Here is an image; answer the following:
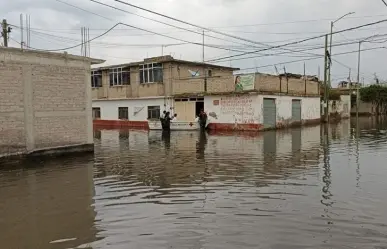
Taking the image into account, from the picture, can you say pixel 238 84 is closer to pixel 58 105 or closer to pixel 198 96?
pixel 198 96

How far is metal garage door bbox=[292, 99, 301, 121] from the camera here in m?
36.5

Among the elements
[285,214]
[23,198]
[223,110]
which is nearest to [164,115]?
[223,110]

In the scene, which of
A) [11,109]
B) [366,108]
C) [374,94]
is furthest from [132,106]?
[366,108]

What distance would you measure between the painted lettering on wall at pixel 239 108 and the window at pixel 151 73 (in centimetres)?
711

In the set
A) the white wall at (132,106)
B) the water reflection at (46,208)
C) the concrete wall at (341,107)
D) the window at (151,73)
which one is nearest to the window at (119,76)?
the white wall at (132,106)

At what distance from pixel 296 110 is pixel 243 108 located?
23.4 feet

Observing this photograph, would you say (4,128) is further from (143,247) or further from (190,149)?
(143,247)

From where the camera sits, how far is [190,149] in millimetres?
19547

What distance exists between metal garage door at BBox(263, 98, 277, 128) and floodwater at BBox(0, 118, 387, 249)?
16842mm

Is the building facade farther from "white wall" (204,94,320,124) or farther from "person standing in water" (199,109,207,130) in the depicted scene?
"person standing in water" (199,109,207,130)

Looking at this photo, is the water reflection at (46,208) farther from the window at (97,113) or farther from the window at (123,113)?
the window at (97,113)

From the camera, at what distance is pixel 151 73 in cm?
3828

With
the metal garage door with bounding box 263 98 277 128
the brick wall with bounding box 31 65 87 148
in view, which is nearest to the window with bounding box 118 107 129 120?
the metal garage door with bounding box 263 98 277 128

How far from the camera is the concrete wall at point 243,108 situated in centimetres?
3144
